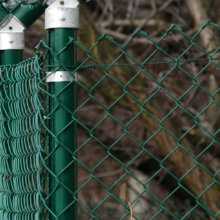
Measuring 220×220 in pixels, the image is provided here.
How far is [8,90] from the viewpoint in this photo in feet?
9.57

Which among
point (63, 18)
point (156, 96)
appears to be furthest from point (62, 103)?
point (156, 96)

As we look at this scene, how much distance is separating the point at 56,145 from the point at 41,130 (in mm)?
76

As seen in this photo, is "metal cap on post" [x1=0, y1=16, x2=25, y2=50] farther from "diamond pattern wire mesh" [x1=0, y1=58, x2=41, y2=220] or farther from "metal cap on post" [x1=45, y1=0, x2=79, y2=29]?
"metal cap on post" [x1=45, y1=0, x2=79, y2=29]

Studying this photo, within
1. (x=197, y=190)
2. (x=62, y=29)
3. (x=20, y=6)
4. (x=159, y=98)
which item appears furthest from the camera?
(x=159, y=98)

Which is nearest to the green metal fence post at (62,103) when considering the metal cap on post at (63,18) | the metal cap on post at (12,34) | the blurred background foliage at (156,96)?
the metal cap on post at (63,18)

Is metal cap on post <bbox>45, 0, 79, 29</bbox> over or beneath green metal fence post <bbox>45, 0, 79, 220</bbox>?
over

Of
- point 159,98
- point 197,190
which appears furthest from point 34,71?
point 159,98

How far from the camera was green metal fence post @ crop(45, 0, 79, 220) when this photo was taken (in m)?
2.64

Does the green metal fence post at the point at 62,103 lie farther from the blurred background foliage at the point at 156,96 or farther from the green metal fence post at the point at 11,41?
the blurred background foliage at the point at 156,96

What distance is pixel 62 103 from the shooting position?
265 cm

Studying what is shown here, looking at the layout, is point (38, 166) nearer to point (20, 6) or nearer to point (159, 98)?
point (20, 6)

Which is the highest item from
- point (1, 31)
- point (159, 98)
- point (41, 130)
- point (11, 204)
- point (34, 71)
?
point (159, 98)

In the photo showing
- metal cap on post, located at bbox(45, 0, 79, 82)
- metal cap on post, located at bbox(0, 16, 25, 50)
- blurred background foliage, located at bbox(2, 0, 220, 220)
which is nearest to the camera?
metal cap on post, located at bbox(45, 0, 79, 82)

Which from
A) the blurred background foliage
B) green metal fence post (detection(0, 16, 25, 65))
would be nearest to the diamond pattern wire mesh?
green metal fence post (detection(0, 16, 25, 65))
